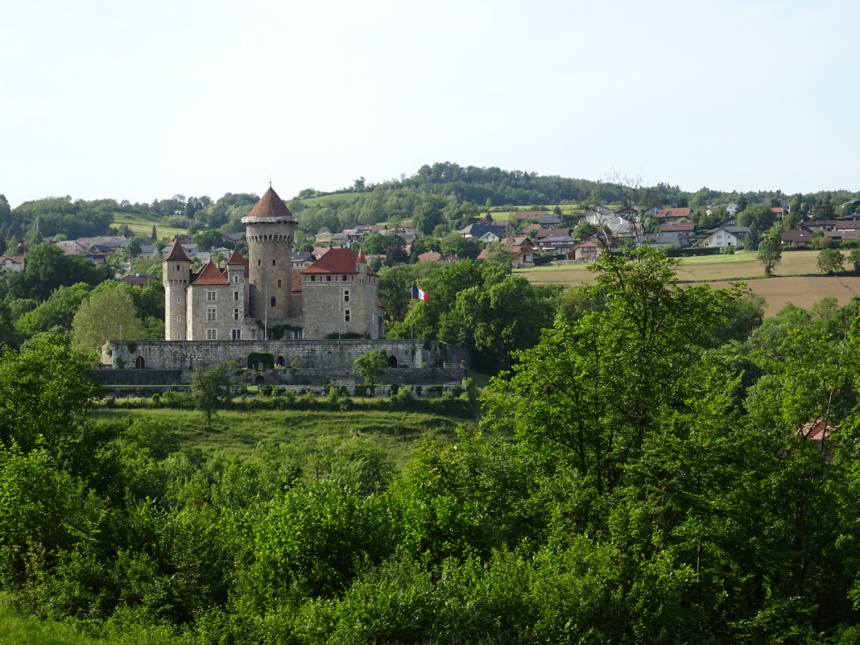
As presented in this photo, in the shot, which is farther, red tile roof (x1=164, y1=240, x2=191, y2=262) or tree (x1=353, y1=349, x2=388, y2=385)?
red tile roof (x1=164, y1=240, x2=191, y2=262)

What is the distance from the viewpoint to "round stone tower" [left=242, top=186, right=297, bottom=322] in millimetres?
80062

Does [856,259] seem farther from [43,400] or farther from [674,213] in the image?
[43,400]

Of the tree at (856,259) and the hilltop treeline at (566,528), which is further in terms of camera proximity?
the tree at (856,259)

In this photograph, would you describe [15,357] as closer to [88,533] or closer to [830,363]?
[88,533]

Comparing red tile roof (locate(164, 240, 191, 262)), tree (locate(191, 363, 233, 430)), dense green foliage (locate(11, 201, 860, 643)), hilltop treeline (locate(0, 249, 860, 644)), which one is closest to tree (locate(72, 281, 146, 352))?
red tile roof (locate(164, 240, 191, 262))

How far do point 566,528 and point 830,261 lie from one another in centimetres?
8624

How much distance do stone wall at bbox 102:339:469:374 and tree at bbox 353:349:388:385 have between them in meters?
2.49

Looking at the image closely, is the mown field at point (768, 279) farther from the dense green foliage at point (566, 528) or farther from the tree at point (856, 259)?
the dense green foliage at point (566, 528)

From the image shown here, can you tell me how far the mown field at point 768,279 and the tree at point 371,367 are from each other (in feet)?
70.3

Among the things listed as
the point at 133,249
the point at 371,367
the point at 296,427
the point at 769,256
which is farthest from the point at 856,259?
the point at 133,249

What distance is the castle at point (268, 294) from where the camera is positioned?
7894cm

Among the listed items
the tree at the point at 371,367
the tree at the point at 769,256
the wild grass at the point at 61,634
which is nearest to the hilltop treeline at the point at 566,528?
the wild grass at the point at 61,634

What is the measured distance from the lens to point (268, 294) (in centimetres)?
8025

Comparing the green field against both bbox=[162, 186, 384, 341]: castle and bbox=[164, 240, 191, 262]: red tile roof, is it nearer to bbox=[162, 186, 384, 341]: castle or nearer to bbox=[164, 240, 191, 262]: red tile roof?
bbox=[162, 186, 384, 341]: castle
